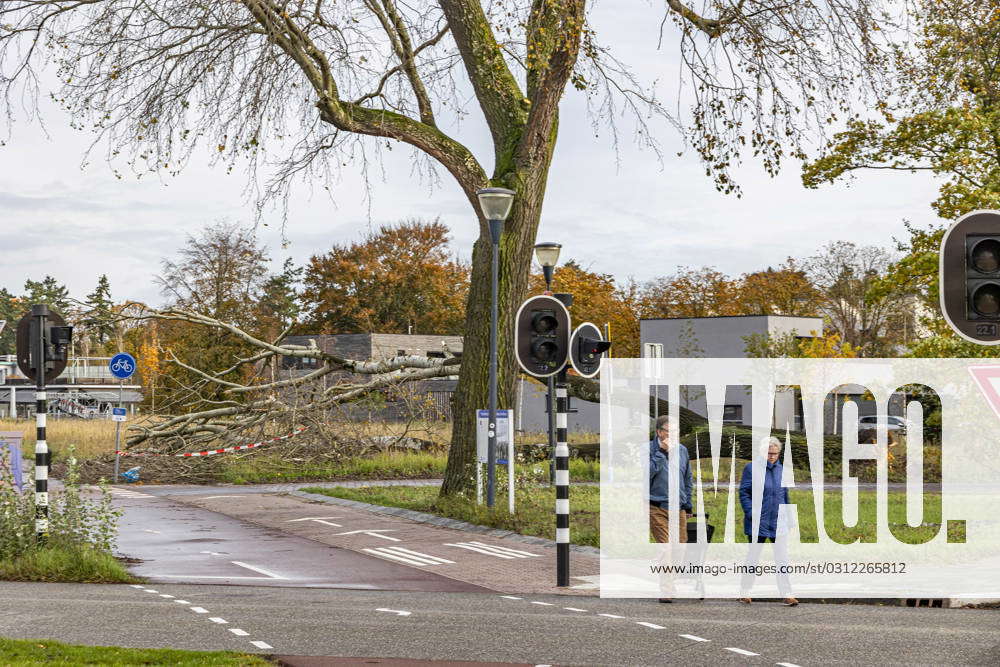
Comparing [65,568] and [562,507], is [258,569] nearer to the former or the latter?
[65,568]

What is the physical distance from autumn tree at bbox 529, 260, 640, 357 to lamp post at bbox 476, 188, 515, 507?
3910 centimetres

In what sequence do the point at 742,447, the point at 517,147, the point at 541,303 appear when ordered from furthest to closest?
the point at 742,447, the point at 517,147, the point at 541,303

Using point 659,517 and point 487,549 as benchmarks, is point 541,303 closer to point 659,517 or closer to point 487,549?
point 659,517

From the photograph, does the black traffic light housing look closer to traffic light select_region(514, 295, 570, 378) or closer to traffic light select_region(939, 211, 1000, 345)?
traffic light select_region(514, 295, 570, 378)

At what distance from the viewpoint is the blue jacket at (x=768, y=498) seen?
408 inches

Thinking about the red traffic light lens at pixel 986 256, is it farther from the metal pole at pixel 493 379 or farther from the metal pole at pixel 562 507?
the metal pole at pixel 493 379

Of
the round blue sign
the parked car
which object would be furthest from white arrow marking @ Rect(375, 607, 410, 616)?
the parked car

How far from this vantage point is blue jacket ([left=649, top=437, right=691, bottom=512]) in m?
10.5

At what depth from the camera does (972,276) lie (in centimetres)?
875

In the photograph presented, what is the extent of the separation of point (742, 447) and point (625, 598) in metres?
19.1

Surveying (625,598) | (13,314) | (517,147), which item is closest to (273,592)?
(625,598)

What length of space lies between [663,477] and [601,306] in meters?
49.2

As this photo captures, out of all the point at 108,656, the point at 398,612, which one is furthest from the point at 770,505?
the point at 108,656

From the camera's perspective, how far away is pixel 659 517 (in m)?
10.7
